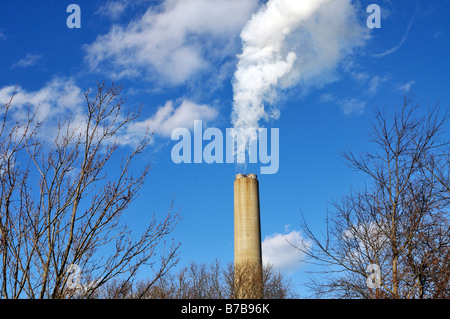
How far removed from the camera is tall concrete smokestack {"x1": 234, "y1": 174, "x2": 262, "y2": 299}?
1302 inches

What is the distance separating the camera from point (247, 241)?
1340 inches

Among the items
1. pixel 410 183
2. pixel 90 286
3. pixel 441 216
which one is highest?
pixel 410 183

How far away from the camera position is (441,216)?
11914mm

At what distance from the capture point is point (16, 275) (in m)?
6.36

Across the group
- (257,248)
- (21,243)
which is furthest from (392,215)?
(257,248)

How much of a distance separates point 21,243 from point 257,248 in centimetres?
2852

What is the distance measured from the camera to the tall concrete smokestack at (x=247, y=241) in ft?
108

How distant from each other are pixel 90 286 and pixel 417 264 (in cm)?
851

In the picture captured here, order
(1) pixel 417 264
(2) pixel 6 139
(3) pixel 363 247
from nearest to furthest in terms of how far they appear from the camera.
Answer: (2) pixel 6 139
(1) pixel 417 264
(3) pixel 363 247

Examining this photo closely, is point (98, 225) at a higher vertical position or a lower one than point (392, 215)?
lower

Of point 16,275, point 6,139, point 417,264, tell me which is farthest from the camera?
point 417,264
